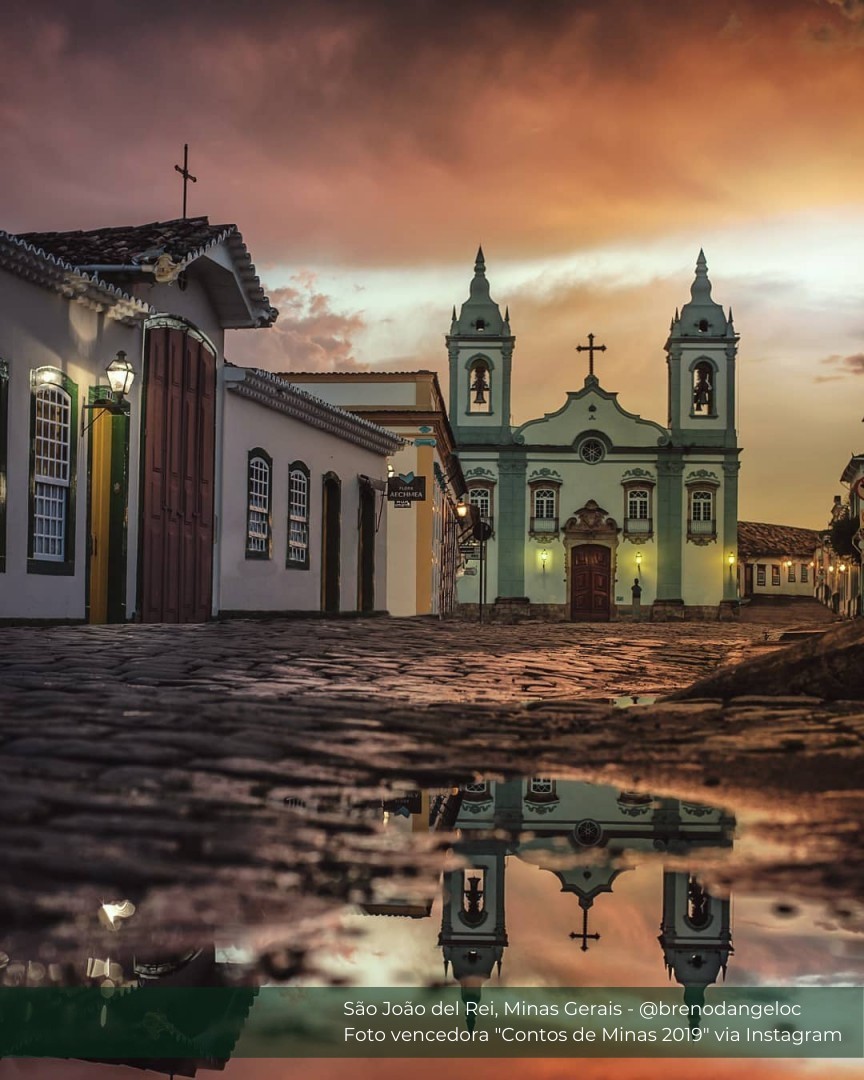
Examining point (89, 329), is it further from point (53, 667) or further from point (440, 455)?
point (440, 455)

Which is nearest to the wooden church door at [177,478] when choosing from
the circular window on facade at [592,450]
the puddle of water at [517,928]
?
the puddle of water at [517,928]

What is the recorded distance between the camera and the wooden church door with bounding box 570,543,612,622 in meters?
54.0

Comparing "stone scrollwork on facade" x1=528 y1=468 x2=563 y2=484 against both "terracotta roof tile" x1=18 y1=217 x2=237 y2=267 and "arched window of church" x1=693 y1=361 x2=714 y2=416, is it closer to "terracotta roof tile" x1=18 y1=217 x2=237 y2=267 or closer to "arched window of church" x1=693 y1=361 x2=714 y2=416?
"arched window of church" x1=693 y1=361 x2=714 y2=416

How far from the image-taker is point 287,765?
3727 mm

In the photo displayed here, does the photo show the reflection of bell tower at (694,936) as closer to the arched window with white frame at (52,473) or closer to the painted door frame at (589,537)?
the arched window with white frame at (52,473)

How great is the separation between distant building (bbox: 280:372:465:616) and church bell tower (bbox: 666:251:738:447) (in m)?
25.0

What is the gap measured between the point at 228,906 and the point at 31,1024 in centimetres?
52

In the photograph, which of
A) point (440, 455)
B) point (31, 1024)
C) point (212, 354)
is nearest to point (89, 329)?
point (212, 354)

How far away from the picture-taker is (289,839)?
2660mm

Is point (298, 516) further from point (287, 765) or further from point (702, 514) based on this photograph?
point (702, 514)

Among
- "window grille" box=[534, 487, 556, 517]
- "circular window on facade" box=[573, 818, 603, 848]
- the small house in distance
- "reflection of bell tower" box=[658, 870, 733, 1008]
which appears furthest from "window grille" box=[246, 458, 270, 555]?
the small house in distance

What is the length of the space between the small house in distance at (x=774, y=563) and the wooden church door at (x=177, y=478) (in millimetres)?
70151

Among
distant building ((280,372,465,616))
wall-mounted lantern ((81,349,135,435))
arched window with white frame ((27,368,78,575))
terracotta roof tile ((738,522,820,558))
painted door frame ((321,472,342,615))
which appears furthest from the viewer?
terracotta roof tile ((738,522,820,558))

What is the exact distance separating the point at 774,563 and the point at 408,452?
200ft
